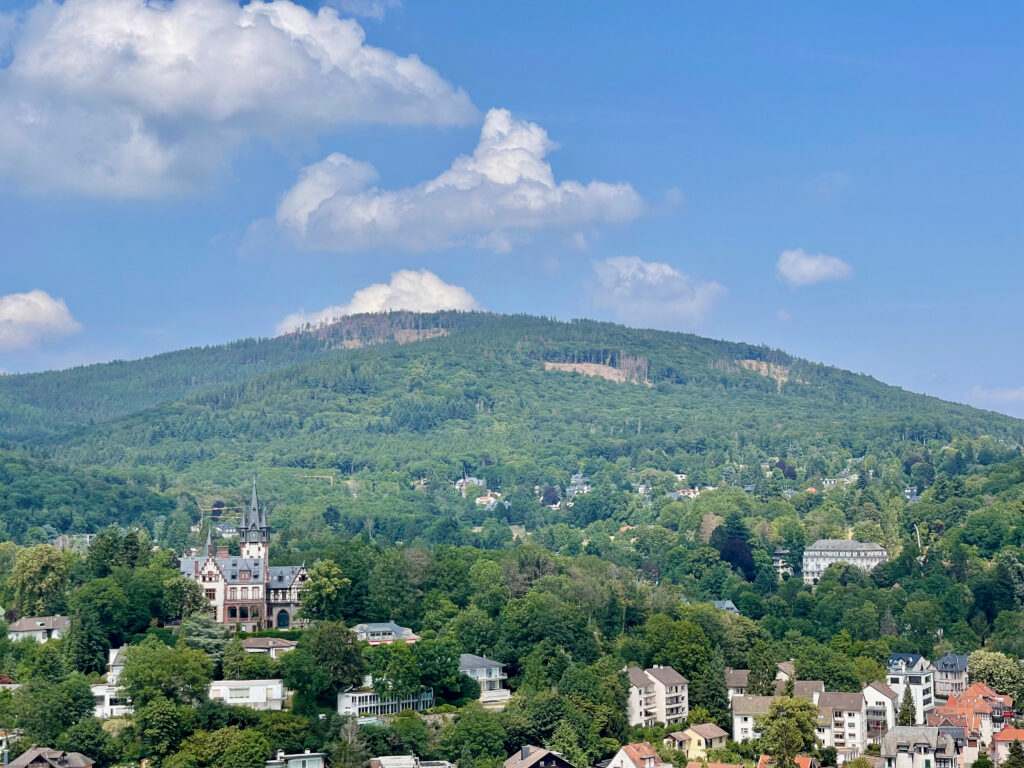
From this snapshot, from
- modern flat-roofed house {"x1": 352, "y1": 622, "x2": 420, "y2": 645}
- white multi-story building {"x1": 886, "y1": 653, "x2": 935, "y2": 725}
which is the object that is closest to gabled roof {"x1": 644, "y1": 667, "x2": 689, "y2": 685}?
white multi-story building {"x1": 886, "y1": 653, "x2": 935, "y2": 725}

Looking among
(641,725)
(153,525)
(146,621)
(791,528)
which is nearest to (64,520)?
(153,525)

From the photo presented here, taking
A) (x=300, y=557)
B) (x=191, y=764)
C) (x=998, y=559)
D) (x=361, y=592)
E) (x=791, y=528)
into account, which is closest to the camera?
(x=191, y=764)

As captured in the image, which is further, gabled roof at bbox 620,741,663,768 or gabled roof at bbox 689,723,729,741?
gabled roof at bbox 689,723,729,741

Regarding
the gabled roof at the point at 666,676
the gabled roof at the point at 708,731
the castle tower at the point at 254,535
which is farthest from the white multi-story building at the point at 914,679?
the castle tower at the point at 254,535

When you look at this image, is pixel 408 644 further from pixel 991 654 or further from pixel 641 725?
pixel 991 654

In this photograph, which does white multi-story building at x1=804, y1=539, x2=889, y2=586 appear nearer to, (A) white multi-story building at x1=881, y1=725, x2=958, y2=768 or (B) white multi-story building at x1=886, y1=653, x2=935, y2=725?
(B) white multi-story building at x1=886, y1=653, x2=935, y2=725

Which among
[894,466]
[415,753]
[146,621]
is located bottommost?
[415,753]

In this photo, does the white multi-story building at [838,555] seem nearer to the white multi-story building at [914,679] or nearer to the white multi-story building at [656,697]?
the white multi-story building at [914,679]
